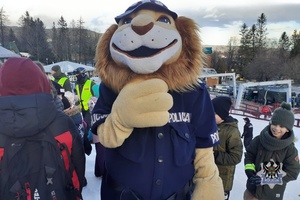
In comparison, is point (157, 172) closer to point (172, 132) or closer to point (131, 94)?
point (172, 132)

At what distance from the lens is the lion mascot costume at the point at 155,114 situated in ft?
4.17

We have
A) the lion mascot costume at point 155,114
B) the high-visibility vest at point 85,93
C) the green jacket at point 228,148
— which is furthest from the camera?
the high-visibility vest at point 85,93

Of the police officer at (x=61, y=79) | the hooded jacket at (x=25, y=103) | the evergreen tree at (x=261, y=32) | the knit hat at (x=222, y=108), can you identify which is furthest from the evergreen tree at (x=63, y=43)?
the hooded jacket at (x=25, y=103)

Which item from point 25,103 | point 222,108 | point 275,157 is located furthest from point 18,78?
point 275,157

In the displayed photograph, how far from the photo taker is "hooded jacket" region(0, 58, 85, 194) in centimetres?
142

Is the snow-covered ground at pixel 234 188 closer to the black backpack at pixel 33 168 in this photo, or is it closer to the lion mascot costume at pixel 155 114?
the black backpack at pixel 33 168

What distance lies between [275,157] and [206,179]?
1363 mm

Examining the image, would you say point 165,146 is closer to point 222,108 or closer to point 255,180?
point 222,108

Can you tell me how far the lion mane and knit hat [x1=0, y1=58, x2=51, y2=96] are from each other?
40cm

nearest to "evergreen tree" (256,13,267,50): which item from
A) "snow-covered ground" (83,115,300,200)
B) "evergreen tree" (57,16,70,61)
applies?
"evergreen tree" (57,16,70,61)

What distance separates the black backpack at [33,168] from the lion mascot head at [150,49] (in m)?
0.54

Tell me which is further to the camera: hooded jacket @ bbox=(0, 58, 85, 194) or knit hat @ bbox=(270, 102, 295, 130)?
knit hat @ bbox=(270, 102, 295, 130)

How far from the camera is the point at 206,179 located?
1.46m

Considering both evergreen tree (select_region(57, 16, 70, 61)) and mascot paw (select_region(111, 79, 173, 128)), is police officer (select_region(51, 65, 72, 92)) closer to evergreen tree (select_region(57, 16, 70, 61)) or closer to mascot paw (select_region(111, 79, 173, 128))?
mascot paw (select_region(111, 79, 173, 128))
